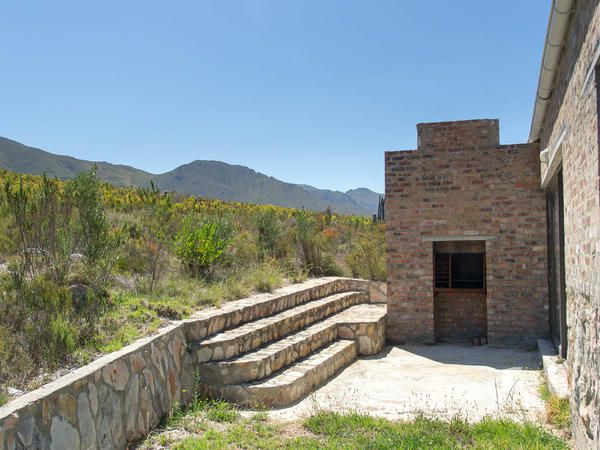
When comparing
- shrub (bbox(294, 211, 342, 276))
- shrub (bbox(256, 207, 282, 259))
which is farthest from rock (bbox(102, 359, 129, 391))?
shrub (bbox(256, 207, 282, 259))

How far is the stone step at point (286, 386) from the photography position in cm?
638

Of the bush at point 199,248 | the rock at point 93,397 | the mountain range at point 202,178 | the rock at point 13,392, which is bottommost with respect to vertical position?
the rock at point 93,397

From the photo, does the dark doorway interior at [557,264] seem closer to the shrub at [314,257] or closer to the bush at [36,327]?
the shrub at [314,257]

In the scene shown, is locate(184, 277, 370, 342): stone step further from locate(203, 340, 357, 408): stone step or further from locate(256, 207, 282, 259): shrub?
locate(256, 207, 282, 259): shrub

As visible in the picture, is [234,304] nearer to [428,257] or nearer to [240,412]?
[240,412]

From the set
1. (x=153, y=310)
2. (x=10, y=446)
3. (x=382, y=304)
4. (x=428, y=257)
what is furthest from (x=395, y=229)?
(x=10, y=446)

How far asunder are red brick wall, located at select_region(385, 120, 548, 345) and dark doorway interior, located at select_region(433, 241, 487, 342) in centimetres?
47

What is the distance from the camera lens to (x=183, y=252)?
985 centimetres

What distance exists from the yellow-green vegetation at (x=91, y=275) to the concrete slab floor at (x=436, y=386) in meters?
2.21

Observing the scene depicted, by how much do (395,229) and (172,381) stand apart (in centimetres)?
565

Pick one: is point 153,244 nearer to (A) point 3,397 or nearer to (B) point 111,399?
(B) point 111,399

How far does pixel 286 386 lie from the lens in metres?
6.53

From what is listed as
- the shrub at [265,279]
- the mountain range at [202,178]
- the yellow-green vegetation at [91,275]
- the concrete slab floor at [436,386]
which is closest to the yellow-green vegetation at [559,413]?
the concrete slab floor at [436,386]

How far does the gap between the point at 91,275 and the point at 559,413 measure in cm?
580
